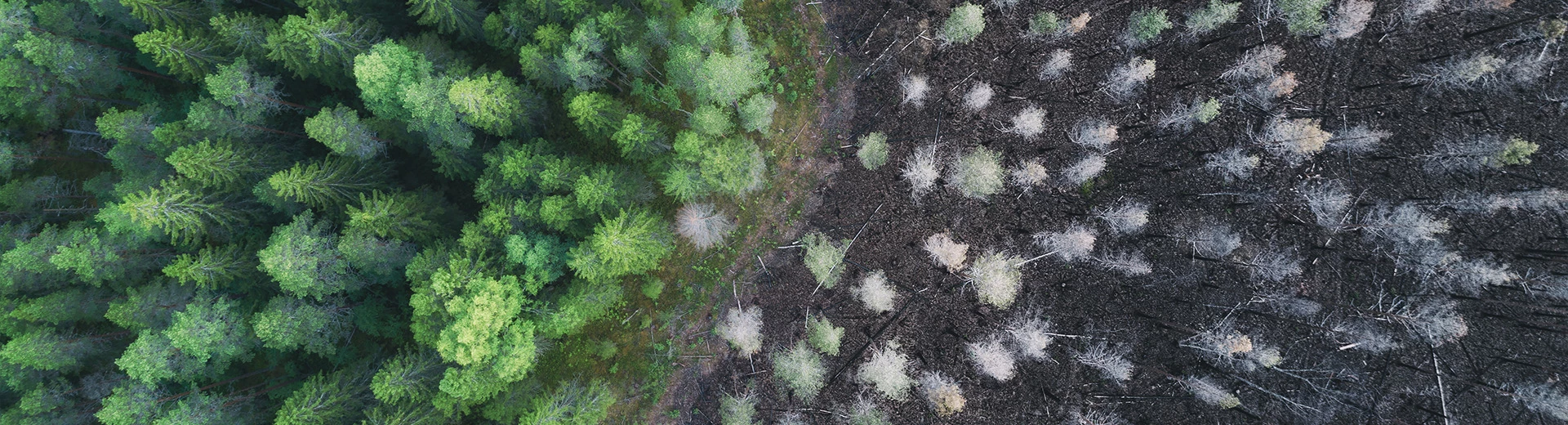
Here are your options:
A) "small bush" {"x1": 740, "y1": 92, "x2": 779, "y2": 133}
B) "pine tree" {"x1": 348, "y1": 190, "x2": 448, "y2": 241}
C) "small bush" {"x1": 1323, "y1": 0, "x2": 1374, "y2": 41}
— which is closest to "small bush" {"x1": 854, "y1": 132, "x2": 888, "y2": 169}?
"small bush" {"x1": 740, "y1": 92, "x2": 779, "y2": 133}


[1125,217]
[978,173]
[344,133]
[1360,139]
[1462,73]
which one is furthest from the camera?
[978,173]

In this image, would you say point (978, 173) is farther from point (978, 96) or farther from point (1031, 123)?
point (978, 96)

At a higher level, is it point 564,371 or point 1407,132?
point 1407,132

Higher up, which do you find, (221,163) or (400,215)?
(221,163)

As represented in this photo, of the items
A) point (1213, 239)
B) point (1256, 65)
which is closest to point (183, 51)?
point (1213, 239)

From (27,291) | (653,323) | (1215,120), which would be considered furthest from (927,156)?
(27,291)

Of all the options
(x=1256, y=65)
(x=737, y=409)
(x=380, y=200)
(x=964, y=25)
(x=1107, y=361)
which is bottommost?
(x=737, y=409)

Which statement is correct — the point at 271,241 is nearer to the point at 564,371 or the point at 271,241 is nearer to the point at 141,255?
the point at 141,255

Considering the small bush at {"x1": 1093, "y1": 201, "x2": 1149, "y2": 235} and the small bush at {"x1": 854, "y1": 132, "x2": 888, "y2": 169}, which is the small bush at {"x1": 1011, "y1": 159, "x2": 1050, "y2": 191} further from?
the small bush at {"x1": 854, "y1": 132, "x2": 888, "y2": 169}
